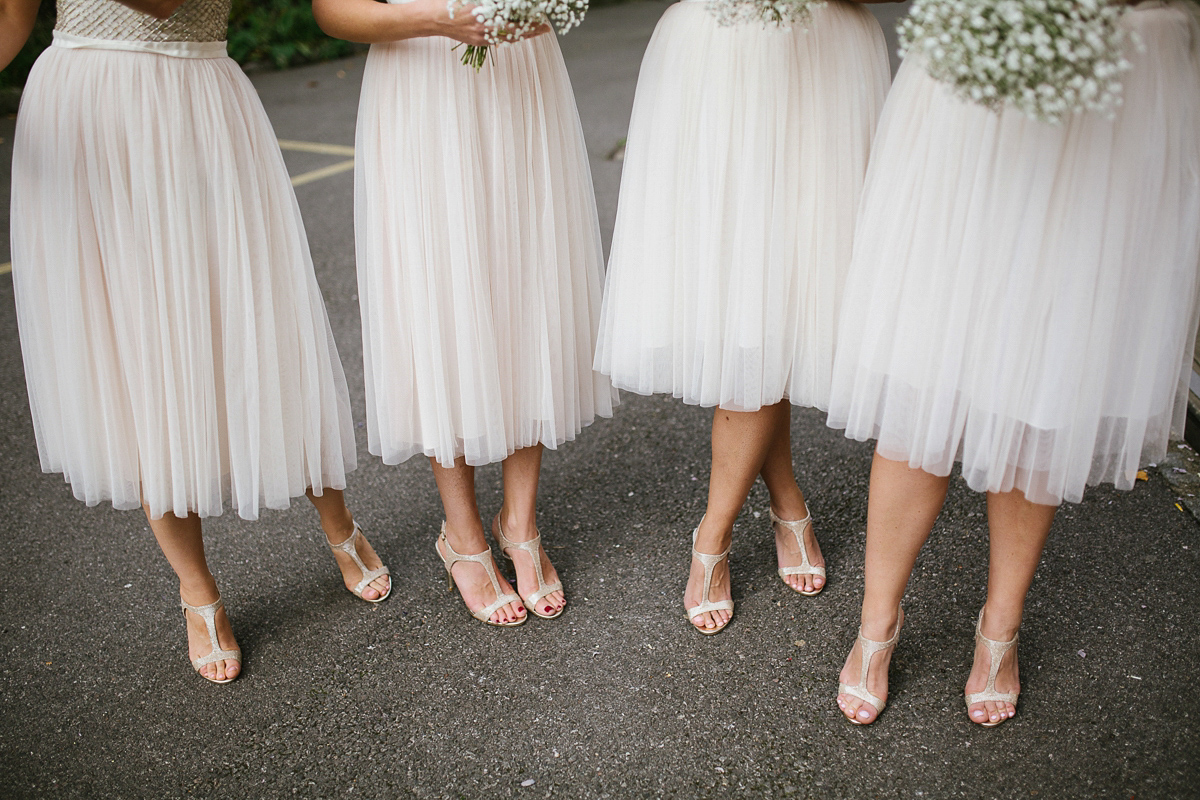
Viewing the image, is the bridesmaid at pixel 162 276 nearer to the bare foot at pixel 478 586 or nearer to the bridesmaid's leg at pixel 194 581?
the bridesmaid's leg at pixel 194 581

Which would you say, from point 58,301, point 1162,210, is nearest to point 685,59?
point 1162,210

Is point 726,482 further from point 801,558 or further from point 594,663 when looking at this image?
point 594,663

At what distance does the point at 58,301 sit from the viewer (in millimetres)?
2031

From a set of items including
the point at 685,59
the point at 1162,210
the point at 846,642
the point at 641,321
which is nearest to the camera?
the point at 1162,210

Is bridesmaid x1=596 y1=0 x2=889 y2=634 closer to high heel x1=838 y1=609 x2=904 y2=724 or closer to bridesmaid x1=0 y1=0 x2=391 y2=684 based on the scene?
high heel x1=838 y1=609 x2=904 y2=724

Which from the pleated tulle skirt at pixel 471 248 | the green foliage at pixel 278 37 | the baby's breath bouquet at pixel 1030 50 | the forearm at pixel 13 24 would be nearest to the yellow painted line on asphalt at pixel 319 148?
the green foliage at pixel 278 37

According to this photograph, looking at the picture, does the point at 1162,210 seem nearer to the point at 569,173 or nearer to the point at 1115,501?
the point at 569,173

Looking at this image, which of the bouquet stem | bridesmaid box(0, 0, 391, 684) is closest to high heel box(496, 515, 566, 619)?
bridesmaid box(0, 0, 391, 684)

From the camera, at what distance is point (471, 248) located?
2.21 metres

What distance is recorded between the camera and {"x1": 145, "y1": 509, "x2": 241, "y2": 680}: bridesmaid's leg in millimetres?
2303

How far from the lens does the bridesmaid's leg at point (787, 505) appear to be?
2586 millimetres

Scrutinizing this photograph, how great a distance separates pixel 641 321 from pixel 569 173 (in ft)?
1.46

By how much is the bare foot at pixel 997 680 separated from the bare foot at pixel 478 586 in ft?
3.81

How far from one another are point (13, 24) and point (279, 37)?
9.89 metres
